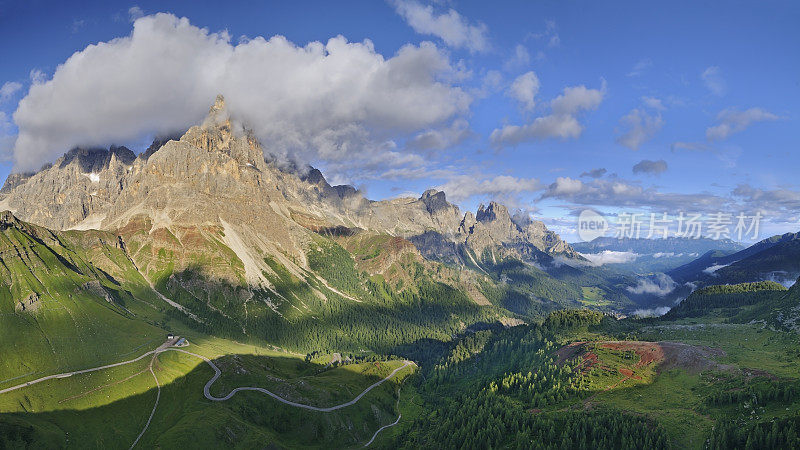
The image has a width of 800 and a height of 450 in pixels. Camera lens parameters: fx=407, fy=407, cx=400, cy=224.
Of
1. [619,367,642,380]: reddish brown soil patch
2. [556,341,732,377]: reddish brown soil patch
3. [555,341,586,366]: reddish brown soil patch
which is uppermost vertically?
[556,341,732,377]: reddish brown soil patch

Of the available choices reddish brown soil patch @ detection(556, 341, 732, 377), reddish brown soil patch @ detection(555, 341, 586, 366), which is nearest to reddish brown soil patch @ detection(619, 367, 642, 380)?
reddish brown soil patch @ detection(556, 341, 732, 377)

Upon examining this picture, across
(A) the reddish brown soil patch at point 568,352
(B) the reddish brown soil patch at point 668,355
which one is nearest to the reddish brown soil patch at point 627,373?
(B) the reddish brown soil patch at point 668,355

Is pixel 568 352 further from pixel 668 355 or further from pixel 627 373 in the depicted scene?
pixel 668 355

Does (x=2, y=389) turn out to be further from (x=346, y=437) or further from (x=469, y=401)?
(x=469, y=401)

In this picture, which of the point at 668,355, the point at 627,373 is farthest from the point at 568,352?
the point at 668,355

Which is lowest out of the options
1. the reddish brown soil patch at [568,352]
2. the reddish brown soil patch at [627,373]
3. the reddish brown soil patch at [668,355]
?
the reddish brown soil patch at [568,352]

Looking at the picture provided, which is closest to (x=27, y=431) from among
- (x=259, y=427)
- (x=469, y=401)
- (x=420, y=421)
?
(x=259, y=427)

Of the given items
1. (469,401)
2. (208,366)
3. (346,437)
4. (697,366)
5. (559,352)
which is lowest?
(346,437)

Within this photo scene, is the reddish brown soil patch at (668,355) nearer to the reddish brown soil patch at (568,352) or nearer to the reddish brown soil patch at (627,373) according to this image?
the reddish brown soil patch at (568,352)

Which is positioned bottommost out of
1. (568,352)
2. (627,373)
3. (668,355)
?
(568,352)

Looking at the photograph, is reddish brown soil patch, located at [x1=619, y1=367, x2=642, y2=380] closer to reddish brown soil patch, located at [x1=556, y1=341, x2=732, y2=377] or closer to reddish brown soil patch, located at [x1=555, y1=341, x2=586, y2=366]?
reddish brown soil patch, located at [x1=556, y1=341, x2=732, y2=377]

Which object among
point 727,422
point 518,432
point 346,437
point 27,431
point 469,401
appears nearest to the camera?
point 727,422
